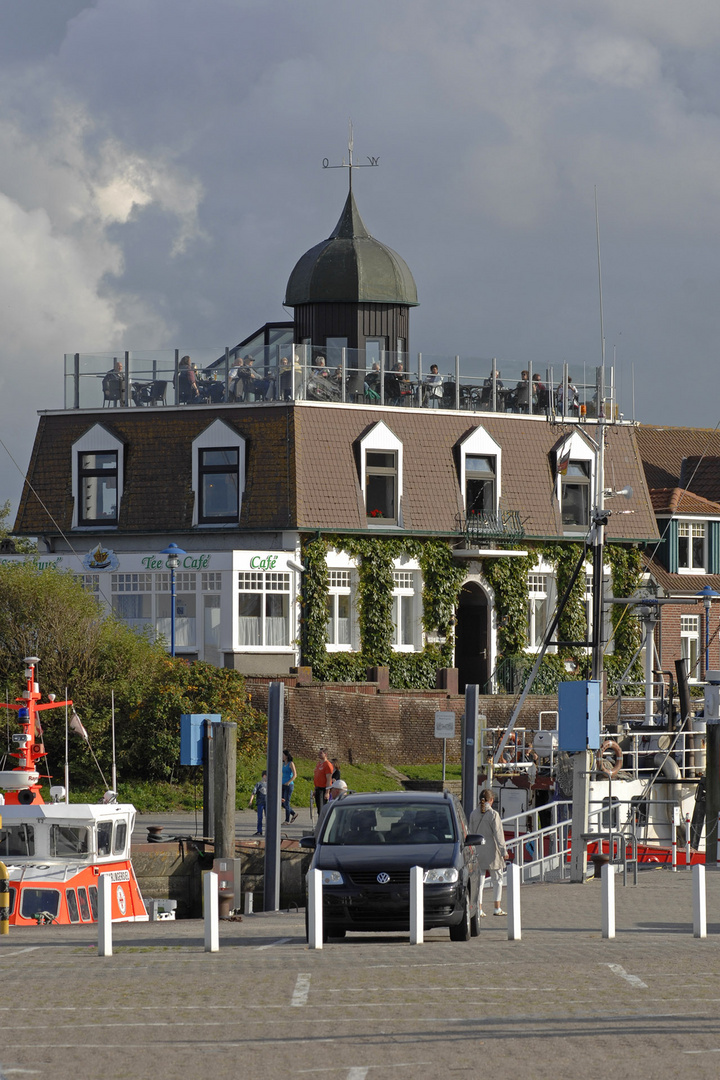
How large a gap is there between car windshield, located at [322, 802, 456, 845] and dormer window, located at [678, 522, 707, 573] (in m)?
40.8

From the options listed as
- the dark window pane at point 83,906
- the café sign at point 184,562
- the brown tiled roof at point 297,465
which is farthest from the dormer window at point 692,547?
the dark window pane at point 83,906

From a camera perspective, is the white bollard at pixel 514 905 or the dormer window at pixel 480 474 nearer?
the white bollard at pixel 514 905

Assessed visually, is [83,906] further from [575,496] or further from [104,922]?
[575,496]

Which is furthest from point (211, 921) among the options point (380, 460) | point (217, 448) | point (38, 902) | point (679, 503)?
point (679, 503)

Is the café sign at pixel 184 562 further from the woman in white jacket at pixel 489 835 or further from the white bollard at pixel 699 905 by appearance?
the white bollard at pixel 699 905

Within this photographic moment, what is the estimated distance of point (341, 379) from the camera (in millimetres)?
51438

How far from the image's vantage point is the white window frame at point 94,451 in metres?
51.6

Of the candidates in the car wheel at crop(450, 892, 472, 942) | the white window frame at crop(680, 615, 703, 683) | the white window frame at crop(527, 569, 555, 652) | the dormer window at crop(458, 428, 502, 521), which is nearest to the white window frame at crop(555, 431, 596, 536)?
the white window frame at crop(527, 569, 555, 652)

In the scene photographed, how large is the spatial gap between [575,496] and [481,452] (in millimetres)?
3834

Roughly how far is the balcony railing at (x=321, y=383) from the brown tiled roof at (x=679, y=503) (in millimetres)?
6092

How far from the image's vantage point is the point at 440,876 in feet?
61.3

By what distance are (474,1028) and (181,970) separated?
4.51 meters

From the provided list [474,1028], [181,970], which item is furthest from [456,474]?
[474,1028]

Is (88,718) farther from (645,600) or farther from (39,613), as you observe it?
(645,600)
